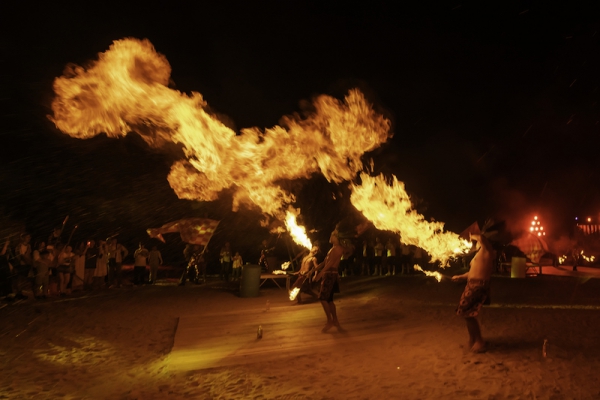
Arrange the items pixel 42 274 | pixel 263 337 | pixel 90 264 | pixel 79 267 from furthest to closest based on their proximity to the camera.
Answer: pixel 90 264 → pixel 79 267 → pixel 42 274 → pixel 263 337

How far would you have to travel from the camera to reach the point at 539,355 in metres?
5.86

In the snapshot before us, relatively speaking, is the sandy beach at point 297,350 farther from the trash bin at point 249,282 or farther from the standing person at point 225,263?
the standing person at point 225,263

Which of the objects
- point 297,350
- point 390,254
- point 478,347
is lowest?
point 297,350

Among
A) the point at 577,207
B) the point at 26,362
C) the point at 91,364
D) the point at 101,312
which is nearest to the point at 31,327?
the point at 101,312

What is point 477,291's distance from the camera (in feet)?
19.4

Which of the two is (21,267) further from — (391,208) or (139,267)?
(391,208)

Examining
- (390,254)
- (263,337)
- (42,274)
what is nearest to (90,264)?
(42,274)

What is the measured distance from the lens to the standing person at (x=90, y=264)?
13.5 meters

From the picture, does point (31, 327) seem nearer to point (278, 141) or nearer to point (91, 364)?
point (91, 364)

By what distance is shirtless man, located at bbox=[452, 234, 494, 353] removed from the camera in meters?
5.91

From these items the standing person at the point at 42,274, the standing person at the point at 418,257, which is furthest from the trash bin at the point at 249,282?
the standing person at the point at 418,257

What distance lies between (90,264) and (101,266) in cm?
84

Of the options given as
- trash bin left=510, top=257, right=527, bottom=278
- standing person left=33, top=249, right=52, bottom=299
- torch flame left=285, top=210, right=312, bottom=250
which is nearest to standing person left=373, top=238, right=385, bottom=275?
trash bin left=510, top=257, right=527, bottom=278

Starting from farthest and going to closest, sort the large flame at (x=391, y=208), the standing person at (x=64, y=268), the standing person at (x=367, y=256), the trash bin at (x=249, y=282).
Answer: the standing person at (x=367, y=256)
the standing person at (x=64, y=268)
the trash bin at (x=249, y=282)
the large flame at (x=391, y=208)
